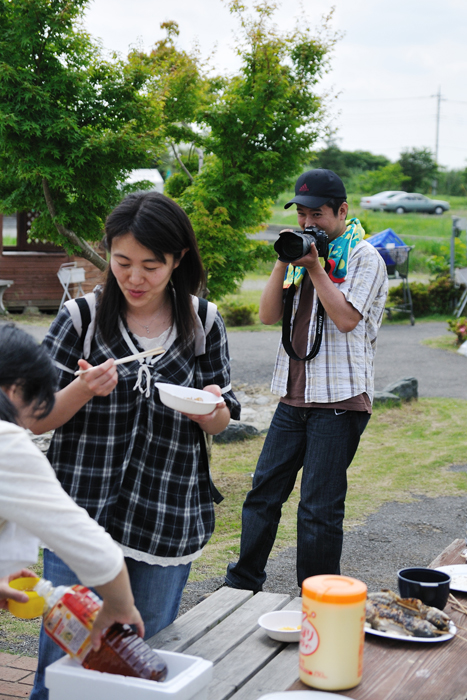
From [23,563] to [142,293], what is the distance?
0.81 metres

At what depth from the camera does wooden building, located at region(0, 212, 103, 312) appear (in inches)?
585

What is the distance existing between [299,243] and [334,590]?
5.36 ft

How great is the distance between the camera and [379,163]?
165 ft

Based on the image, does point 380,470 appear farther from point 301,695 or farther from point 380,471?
point 301,695

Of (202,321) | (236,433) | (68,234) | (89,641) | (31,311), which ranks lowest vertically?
(236,433)

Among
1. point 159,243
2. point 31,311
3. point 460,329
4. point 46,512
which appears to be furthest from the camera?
point 31,311

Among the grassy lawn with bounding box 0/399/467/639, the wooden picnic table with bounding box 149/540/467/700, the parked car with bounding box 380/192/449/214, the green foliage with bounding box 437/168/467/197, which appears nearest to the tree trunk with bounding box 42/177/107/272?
the grassy lawn with bounding box 0/399/467/639

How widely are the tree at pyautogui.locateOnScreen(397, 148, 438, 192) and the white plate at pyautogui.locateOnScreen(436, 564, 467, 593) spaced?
44027 millimetres

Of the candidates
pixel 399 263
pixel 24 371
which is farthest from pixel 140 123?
pixel 399 263

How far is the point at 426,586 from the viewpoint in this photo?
5.68 ft

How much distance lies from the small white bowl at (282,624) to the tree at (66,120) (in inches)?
138

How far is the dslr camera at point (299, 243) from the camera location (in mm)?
2734

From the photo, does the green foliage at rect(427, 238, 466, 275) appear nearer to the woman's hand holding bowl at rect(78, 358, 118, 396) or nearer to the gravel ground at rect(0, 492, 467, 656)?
the gravel ground at rect(0, 492, 467, 656)

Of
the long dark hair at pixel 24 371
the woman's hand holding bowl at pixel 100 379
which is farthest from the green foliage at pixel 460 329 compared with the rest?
the long dark hair at pixel 24 371
